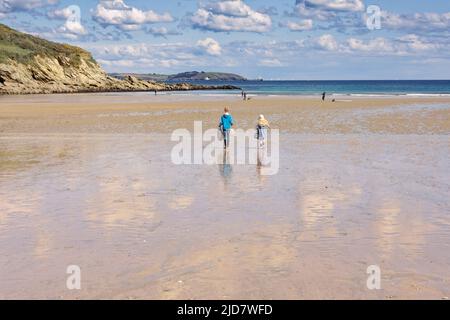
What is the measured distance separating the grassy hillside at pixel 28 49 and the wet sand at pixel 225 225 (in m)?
116

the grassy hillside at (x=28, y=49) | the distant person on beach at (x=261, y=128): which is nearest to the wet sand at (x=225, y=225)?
the distant person on beach at (x=261, y=128)

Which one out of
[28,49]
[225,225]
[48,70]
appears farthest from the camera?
[28,49]

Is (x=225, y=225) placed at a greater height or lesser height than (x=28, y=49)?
lesser

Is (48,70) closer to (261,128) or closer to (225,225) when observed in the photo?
(261,128)

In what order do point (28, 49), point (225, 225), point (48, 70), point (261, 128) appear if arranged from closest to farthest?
point (225, 225) < point (261, 128) < point (48, 70) < point (28, 49)

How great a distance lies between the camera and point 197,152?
2189 centimetres

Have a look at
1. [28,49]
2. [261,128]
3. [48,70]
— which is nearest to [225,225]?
[261,128]

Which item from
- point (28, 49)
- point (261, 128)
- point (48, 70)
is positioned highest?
point (28, 49)

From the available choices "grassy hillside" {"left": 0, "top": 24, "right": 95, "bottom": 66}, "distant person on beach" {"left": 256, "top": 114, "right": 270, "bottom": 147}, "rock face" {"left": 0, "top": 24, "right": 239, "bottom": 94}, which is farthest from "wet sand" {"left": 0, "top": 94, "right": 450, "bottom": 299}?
"grassy hillside" {"left": 0, "top": 24, "right": 95, "bottom": 66}

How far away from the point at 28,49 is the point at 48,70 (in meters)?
15.9

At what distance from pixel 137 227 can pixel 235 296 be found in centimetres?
387

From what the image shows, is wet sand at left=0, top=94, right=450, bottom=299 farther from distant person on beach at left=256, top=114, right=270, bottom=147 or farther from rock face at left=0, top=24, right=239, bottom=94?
rock face at left=0, top=24, right=239, bottom=94

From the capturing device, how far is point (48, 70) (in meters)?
131

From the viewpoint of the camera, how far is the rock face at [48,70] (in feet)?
391
